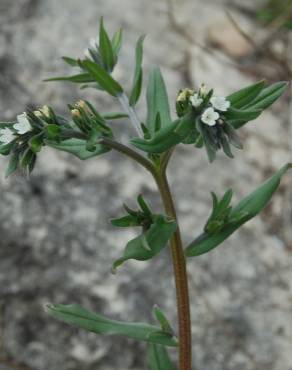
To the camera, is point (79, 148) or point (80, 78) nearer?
point (79, 148)

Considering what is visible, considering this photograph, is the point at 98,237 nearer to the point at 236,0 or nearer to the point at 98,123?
the point at 98,123

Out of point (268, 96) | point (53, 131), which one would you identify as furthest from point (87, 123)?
point (268, 96)

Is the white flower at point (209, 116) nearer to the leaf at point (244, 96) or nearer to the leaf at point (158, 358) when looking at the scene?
the leaf at point (244, 96)

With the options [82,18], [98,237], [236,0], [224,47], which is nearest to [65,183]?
[98,237]

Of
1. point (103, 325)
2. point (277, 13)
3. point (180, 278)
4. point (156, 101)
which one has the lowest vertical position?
point (103, 325)

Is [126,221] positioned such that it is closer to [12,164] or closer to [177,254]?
[177,254]

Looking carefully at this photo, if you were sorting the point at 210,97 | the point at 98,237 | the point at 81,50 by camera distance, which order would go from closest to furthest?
the point at 210,97, the point at 98,237, the point at 81,50

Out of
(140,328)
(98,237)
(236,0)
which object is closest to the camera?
(140,328)

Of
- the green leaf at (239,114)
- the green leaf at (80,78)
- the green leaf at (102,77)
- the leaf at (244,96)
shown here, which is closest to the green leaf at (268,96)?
the leaf at (244,96)
